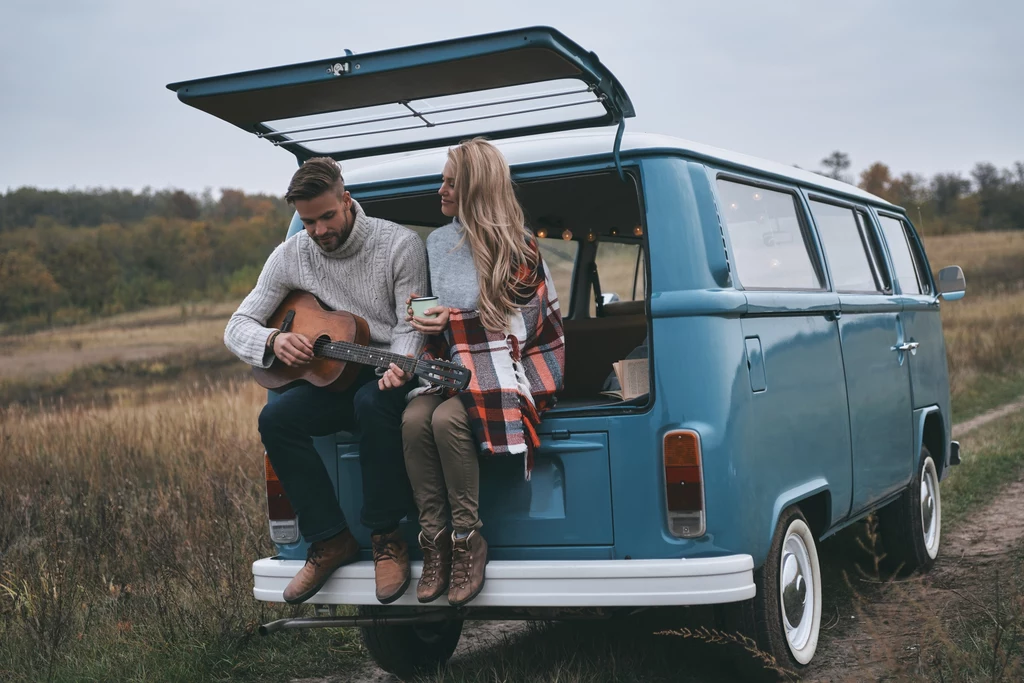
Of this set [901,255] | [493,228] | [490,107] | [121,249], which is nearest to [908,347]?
[901,255]

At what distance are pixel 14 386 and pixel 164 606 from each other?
62.9 ft

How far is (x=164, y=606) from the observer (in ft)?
18.4

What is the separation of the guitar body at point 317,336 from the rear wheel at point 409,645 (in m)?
0.94

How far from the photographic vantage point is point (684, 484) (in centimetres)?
371

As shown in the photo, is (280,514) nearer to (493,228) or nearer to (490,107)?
(493,228)

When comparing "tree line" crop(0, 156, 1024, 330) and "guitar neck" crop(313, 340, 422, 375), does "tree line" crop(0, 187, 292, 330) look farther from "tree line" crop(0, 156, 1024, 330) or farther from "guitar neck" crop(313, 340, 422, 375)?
"guitar neck" crop(313, 340, 422, 375)

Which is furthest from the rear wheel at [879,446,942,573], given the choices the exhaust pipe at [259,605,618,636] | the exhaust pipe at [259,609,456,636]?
the exhaust pipe at [259,609,456,636]

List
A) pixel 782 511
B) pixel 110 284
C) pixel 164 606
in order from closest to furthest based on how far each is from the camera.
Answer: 1. pixel 782 511
2. pixel 164 606
3. pixel 110 284

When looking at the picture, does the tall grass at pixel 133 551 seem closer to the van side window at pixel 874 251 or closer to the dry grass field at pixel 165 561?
the dry grass field at pixel 165 561

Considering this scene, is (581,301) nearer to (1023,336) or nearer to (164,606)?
(164,606)

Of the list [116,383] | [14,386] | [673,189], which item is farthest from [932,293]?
[116,383]

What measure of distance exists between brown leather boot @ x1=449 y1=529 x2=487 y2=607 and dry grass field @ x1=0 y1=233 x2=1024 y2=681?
645 mm

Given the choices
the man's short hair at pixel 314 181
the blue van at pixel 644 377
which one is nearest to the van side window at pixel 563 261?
the blue van at pixel 644 377

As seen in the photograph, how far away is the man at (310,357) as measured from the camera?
403 cm
